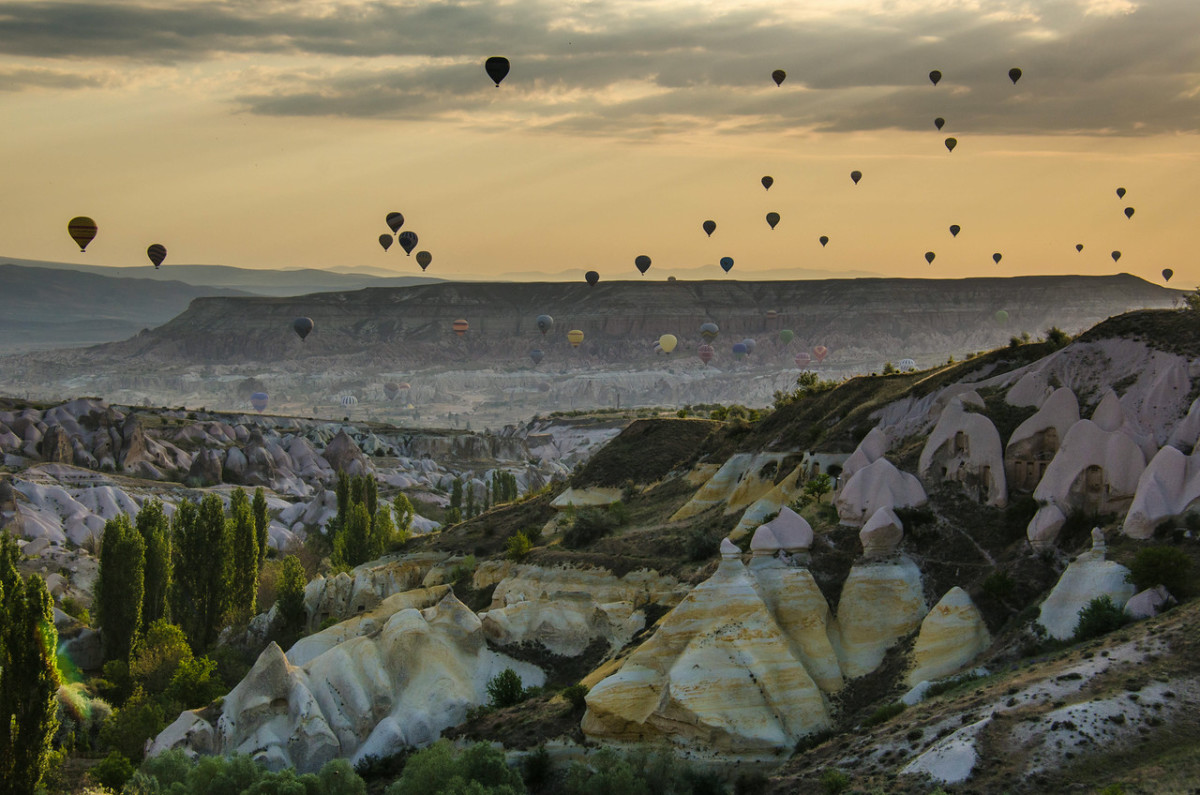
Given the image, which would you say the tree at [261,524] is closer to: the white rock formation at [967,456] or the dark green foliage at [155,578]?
the dark green foliage at [155,578]

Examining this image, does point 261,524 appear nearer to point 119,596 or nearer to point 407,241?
point 119,596

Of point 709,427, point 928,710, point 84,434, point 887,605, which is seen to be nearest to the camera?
point 928,710

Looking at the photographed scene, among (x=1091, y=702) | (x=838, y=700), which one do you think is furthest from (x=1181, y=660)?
(x=838, y=700)

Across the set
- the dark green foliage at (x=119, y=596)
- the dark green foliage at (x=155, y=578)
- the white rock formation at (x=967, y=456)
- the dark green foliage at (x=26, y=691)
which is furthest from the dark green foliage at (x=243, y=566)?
the white rock formation at (x=967, y=456)

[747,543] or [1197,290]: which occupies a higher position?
[1197,290]

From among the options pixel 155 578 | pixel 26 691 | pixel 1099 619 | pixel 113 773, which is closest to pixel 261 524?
pixel 155 578

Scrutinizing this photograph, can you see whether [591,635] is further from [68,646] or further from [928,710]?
[68,646]
